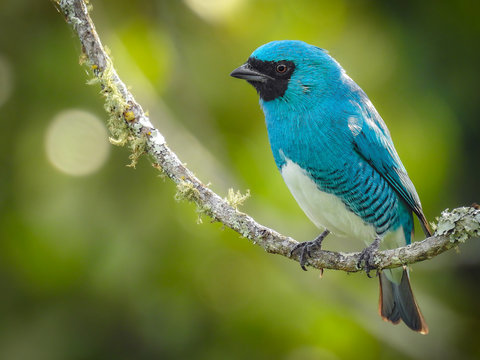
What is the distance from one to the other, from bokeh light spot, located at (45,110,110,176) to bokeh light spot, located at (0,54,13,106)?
0.47 m

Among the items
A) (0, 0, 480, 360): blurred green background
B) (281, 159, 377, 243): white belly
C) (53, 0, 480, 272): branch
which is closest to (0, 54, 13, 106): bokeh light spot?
(0, 0, 480, 360): blurred green background

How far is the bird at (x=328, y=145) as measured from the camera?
3922 millimetres

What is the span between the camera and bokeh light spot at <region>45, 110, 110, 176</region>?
5145mm

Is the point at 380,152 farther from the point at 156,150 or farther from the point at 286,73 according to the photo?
the point at 156,150

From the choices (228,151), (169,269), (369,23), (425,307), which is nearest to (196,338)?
(169,269)

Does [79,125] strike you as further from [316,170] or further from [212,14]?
[316,170]

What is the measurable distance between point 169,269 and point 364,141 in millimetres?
2063

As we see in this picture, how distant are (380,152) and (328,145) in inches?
16.3

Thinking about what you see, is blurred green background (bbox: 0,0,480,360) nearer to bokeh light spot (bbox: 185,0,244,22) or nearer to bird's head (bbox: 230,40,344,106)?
bokeh light spot (bbox: 185,0,244,22)

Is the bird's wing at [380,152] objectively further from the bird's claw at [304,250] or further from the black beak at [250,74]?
the bird's claw at [304,250]

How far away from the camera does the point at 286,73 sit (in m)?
4.08

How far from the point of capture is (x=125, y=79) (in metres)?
5.22

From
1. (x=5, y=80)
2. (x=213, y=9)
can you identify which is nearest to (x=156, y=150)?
(x=213, y=9)

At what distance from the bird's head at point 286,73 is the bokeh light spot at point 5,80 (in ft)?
7.40
